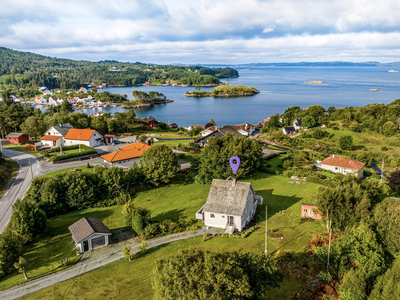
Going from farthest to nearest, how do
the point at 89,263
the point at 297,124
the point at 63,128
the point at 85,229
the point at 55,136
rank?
the point at 297,124 → the point at 63,128 → the point at 55,136 → the point at 85,229 → the point at 89,263

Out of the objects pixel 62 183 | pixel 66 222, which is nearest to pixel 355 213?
pixel 66 222

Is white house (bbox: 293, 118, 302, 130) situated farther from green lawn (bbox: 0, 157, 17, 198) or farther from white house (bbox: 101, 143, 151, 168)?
green lawn (bbox: 0, 157, 17, 198)

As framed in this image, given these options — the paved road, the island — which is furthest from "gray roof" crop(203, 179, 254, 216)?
the island

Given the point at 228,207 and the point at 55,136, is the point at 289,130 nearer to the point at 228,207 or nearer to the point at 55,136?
the point at 228,207

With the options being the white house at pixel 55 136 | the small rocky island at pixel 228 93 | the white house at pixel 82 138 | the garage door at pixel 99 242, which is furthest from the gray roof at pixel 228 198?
the small rocky island at pixel 228 93

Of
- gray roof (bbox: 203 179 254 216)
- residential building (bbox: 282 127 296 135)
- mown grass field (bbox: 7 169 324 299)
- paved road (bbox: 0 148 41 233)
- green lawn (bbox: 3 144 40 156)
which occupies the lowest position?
residential building (bbox: 282 127 296 135)

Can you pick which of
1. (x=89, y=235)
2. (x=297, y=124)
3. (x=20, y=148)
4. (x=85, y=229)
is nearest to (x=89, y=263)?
(x=89, y=235)
